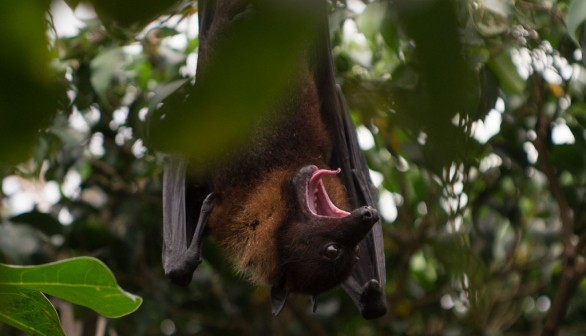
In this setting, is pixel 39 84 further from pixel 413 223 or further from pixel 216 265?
pixel 413 223

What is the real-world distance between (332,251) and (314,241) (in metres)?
0.08

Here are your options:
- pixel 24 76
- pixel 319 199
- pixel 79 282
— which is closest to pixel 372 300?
pixel 319 199

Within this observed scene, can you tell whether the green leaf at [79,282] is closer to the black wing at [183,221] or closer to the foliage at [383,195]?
the foliage at [383,195]

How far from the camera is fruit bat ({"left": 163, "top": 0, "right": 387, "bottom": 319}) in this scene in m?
3.18

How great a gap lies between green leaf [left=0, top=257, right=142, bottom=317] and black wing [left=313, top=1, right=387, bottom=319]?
1532 mm

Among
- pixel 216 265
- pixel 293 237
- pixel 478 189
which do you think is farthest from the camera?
pixel 478 189

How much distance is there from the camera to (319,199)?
3357 millimetres

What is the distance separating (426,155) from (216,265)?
147 inches

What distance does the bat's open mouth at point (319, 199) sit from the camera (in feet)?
10.7

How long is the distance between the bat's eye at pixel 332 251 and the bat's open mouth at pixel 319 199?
175 millimetres

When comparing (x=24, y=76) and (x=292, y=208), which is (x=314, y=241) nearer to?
(x=292, y=208)

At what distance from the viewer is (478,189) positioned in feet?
15.1

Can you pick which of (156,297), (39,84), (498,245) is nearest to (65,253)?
(156,297)

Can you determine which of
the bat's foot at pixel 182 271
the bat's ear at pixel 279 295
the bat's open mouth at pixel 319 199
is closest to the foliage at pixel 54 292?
the bat's foot at pixel 182 271
